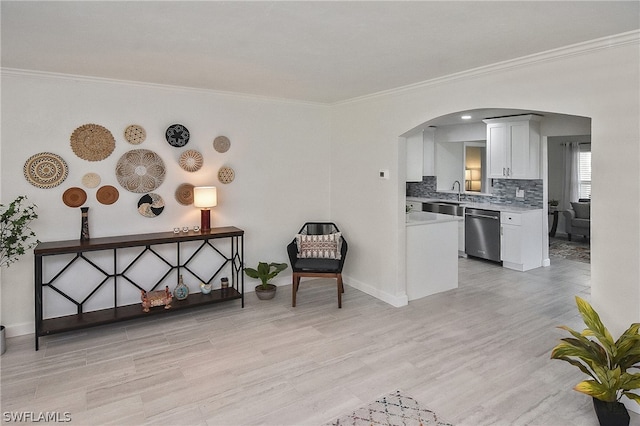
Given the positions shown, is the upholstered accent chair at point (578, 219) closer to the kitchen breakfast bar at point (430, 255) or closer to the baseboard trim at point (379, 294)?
the kitchen breakfast bar at point (430, 255)

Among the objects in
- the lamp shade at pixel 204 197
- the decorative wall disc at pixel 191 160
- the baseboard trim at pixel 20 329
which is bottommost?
the baseboard trim at pixel 20 329

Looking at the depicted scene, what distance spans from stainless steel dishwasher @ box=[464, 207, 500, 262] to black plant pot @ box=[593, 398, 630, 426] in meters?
4.26

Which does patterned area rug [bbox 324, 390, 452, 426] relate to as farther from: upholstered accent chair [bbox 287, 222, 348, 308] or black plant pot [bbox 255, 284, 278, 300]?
black plant pot [bbox 255, 284, 278, 300]

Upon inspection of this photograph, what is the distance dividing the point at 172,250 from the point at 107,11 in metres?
2.77

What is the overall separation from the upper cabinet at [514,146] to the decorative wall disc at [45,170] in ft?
20.4

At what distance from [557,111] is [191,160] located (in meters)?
3.61

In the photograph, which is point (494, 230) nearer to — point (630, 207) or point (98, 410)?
point (630, 207)

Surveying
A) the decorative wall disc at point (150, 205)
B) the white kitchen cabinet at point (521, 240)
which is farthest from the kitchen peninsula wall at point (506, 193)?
the decorative wall disc at point (150, 205)

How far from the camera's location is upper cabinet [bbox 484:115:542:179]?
6246mm

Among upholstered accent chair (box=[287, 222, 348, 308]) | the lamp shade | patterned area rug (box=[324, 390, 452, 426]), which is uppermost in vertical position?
the lamp shade

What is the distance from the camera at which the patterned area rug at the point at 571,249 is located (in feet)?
23.2

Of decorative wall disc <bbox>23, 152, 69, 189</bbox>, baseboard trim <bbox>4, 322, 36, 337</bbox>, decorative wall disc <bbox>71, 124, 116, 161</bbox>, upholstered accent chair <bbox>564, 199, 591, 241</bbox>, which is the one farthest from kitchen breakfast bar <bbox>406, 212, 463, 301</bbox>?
upholstered accent chair <bbox>564, 199, 591, 241</bbox>

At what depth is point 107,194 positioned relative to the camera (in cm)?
407

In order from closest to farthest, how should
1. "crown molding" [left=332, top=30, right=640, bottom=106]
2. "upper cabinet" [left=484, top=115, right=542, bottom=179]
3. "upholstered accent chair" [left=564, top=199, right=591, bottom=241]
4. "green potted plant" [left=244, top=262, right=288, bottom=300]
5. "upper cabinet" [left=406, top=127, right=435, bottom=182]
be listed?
1. "crown molding" [left=332, top=30, right=640, bottom=106]
2. "green potted plant" [left=244, top=262, right=288, bottom=300]
3. "upper cabinet" [left=406, top=127, right=435, bottom=182]
4. "upper cabinet" [left=484, top=115, right=542, bottom=179]
5. "upholstered accent chair" [left=564, top=199, right=591, bottom=241]
